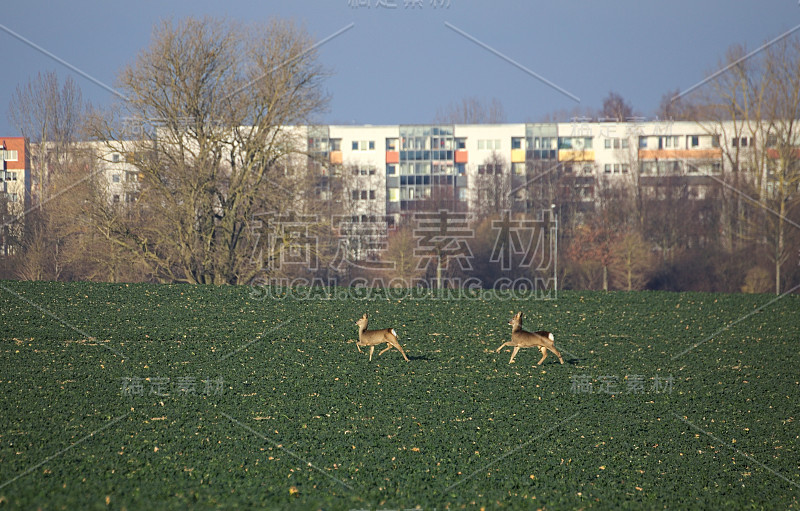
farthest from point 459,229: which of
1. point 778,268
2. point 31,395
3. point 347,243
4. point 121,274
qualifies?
point 31,395

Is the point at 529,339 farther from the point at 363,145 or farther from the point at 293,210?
the point at 363,145

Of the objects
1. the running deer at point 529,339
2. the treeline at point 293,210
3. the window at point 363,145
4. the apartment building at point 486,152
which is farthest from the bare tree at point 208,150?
the window at point 363,145

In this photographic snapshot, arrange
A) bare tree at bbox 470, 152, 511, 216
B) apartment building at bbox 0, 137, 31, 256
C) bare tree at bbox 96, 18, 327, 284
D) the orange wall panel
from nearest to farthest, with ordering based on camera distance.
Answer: bare tree at bbox 96, 18, 327, 284, apartment building at bbox 0, 137, 31, 256, the orange wall panel, bare tree at bbox 470, 152, 511, 216

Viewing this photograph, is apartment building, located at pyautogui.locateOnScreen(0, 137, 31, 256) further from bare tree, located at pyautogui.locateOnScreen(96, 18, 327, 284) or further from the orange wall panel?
bare tree, located at pyautogui.locateOnScreen(96, 18, 327, 284)

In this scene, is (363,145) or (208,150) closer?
(208,150)

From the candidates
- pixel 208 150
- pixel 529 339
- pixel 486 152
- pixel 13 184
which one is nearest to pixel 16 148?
pixel 13 184

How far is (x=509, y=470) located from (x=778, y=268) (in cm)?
4487

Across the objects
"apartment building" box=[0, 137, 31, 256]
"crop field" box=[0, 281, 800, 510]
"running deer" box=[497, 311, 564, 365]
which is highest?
"apartment building" box=[0, 137, 31, 256]

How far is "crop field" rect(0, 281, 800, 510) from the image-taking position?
35.4ft

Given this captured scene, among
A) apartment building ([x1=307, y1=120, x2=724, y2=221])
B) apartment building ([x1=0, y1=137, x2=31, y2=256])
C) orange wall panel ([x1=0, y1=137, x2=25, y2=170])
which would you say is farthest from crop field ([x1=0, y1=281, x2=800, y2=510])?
apartment building ([x1=307, y1=120, x2=724, y2=221])

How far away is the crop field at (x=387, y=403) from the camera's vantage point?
10805 mm

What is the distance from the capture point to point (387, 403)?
15.3 meters

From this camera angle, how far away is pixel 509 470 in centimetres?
1180

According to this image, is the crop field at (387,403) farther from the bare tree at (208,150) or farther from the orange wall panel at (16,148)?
the orange wall panel at (16,148)
